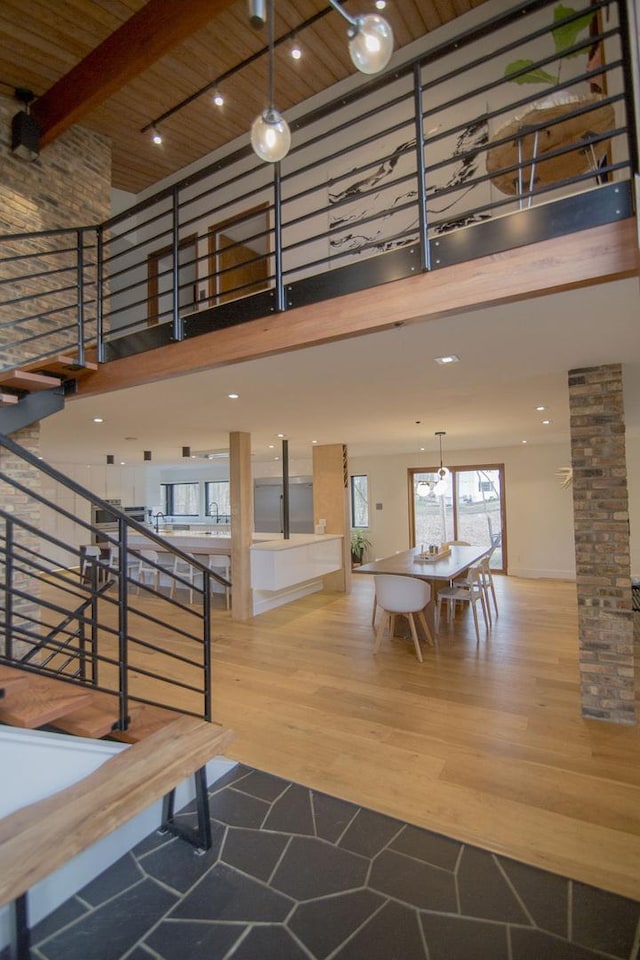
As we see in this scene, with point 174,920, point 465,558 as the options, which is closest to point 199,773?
point 174,920

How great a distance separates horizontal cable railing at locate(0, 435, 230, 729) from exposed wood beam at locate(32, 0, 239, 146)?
323 centimetres

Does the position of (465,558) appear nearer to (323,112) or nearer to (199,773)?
(199,773)

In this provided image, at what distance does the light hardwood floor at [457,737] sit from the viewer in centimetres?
221

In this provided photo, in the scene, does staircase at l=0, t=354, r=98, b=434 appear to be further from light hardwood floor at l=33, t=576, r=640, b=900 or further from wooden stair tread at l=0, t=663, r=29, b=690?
light hardwood floor at l=33, t=576, r=640, b=900

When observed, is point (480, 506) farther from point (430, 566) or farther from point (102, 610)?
point (102, 610)

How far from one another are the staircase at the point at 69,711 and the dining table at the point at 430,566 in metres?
2.81

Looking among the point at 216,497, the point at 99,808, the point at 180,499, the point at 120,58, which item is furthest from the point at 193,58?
the point at 180,499

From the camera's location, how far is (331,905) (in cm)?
180

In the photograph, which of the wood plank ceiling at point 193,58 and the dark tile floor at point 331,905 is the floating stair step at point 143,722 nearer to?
the dark tile floor at point 331,905

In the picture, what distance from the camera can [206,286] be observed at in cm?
595

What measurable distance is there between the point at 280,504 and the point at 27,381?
23.8 ft

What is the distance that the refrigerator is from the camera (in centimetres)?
1026

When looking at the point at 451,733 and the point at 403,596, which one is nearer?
the point at 451,733

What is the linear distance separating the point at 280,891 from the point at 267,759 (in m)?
0.95
